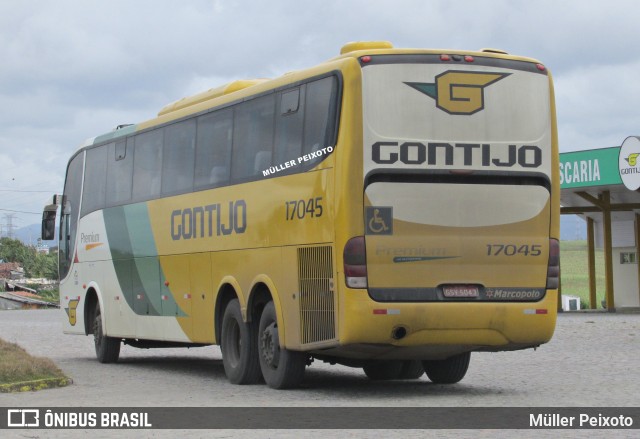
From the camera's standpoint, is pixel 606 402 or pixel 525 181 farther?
pixel 525 181

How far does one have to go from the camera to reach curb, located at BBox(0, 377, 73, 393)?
15.3 m

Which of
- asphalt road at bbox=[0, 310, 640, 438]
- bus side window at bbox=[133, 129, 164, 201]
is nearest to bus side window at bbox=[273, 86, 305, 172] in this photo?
asphalt road at bbox=[0, 310, 640, 438]

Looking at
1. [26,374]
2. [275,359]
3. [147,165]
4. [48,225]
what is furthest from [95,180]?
[275,359]

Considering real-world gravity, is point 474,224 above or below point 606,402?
above

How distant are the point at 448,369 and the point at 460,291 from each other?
2.59 meters

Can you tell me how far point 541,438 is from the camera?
35.1ft

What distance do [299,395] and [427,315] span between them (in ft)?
6.22

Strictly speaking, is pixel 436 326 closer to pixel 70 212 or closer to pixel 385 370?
pixel 385 370

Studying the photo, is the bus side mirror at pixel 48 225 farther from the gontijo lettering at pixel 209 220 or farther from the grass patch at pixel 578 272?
the grass patch at pixel 578 272

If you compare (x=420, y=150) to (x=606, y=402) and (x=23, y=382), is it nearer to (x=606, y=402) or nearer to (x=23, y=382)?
(x=606, y=402)

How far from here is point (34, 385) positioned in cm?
1570

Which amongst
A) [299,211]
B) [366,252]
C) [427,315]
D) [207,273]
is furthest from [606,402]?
[207,273]

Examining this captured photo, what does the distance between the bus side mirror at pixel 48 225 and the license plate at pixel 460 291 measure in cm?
1177

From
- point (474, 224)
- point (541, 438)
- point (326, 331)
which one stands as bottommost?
point (541, 438)
